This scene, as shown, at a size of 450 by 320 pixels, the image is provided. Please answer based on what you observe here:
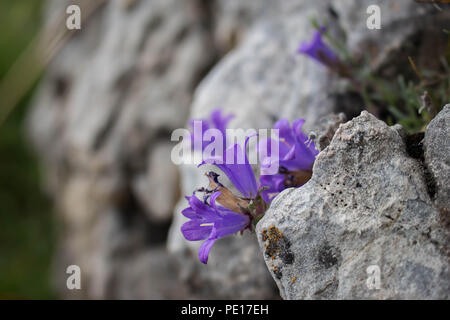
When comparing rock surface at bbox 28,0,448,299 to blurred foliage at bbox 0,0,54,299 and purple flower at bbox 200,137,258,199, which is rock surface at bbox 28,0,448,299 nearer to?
blurred foliage at bbox 0,0,54,299

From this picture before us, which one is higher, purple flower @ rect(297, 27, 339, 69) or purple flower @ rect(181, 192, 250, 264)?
purple flower @ rect(297, 27, 339, 69)

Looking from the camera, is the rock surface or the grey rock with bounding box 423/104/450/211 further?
the rock surface

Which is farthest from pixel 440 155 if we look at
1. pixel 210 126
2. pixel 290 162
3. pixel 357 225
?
pixel 210 126

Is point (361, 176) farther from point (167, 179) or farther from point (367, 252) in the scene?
point (167, 179)

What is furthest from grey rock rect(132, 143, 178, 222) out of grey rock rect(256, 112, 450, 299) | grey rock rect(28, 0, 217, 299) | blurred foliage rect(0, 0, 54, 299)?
grey rock rect(256, 112, 450, 299)

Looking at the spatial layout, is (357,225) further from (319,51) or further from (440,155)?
(319,51)

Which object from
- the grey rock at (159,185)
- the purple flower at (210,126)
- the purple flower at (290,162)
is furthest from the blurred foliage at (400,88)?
the grey rock at (159,185)

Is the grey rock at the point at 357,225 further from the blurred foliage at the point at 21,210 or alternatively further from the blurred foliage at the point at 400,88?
the blurred foliage at the point at 21,210
